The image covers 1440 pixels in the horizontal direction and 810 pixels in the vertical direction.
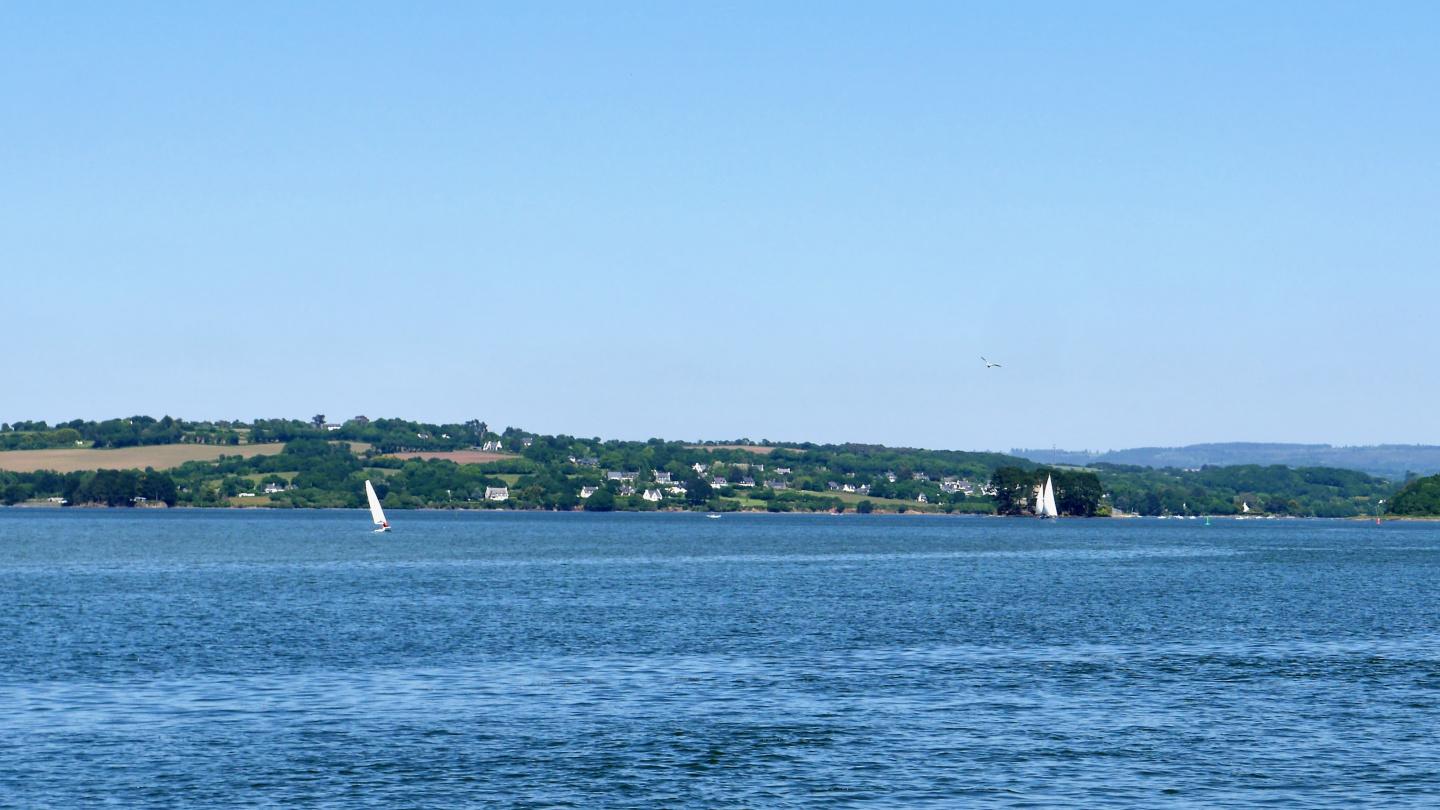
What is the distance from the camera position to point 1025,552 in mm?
162875

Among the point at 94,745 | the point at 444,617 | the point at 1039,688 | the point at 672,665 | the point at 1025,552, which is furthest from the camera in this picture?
the point at 1025,552

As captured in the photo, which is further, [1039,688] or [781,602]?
[781,602]

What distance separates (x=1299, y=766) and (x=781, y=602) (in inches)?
1984

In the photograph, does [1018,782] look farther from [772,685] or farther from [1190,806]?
[772,685]

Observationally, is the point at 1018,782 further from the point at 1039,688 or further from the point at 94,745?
the point at 94,745

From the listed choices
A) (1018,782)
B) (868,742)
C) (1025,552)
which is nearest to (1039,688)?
(868,742)

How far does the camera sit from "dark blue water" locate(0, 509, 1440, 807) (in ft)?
107

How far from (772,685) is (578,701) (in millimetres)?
7253

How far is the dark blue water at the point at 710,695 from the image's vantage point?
107 feet

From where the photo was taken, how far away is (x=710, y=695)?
4559 cm

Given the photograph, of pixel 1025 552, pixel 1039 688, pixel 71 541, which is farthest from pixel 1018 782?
pixel 71 541

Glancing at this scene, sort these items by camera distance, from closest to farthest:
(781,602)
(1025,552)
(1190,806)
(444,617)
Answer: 1. (1190,806)
2. (444,617)
3. (781,602)
4. (1025,552)

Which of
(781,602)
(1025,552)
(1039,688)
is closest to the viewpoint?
(1039,688)

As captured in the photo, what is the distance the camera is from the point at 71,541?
169 meters
